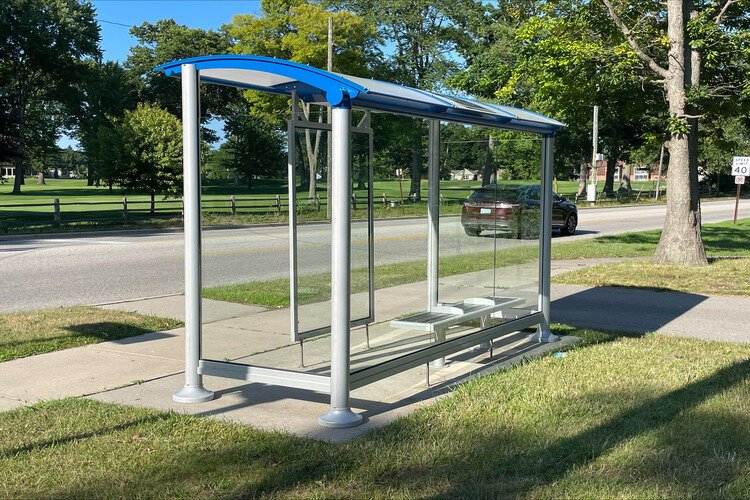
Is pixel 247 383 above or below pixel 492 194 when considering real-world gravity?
below

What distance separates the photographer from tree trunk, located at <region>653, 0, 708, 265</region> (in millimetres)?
14289

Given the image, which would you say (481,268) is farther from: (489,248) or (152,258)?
(152,258)

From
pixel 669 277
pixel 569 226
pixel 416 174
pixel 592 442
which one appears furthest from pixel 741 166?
pixel 592 442

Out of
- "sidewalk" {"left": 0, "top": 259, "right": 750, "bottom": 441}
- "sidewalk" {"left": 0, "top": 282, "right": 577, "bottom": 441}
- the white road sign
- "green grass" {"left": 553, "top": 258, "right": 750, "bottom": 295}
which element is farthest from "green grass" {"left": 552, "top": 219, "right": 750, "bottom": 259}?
"sidewalk" {"left": 0, "top": 282, "right": 577, "bottom": 441}

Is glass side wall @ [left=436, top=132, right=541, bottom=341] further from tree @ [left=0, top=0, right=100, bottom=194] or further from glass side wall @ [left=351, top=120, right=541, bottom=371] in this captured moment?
tree @ [left=0, top=0, right=100, bottom=194]

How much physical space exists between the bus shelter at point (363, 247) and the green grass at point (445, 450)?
0.55 meters

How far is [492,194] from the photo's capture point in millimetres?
7570

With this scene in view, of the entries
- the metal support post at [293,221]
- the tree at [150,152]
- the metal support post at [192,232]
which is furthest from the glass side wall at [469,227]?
the tree at [150,152]

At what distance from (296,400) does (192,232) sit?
58.1 inches

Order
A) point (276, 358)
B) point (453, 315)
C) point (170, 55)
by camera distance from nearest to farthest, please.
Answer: point (276, 358) < point (453, 315) < point (170, 55)

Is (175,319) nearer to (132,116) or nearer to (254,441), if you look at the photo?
(254,441)

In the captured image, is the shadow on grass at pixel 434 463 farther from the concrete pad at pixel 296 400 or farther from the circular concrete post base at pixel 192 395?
the circular concrete post base at pixel 192 395

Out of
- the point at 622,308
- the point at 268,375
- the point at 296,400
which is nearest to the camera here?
the point at 268,375

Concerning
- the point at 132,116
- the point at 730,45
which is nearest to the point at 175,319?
the point at 730,45
